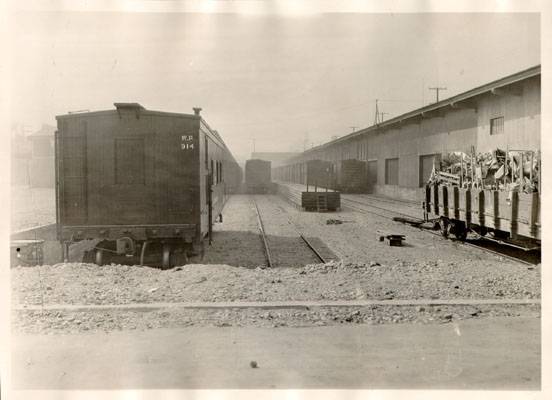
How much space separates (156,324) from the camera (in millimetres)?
5258

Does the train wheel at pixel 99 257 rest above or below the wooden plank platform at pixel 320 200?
below

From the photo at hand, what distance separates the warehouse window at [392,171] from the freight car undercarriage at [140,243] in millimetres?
24360

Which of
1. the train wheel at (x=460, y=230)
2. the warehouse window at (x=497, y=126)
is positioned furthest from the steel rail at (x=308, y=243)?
the warehouse window at (x=497, y=126)

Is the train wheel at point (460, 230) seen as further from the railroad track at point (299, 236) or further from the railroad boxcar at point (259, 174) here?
the railroad boxcar at point (259, 174)

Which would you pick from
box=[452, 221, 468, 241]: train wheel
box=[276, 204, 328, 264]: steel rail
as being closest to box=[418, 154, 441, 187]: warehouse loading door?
box=[276, 204, 328, 264]: steel rail

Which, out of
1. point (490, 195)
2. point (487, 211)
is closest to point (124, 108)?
point (490, 195)

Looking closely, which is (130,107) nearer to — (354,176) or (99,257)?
(99,257)

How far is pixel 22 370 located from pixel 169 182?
494 cm

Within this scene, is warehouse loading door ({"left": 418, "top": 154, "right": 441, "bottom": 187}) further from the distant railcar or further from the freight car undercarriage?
the freight car undercarriage

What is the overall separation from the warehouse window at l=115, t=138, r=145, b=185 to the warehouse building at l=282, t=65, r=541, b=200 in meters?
6.91

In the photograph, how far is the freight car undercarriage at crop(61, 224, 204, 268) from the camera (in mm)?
8766

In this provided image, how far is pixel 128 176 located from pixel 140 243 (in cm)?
158

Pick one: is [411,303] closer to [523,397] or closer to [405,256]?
[523,397]

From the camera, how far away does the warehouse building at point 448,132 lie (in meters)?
16.3
